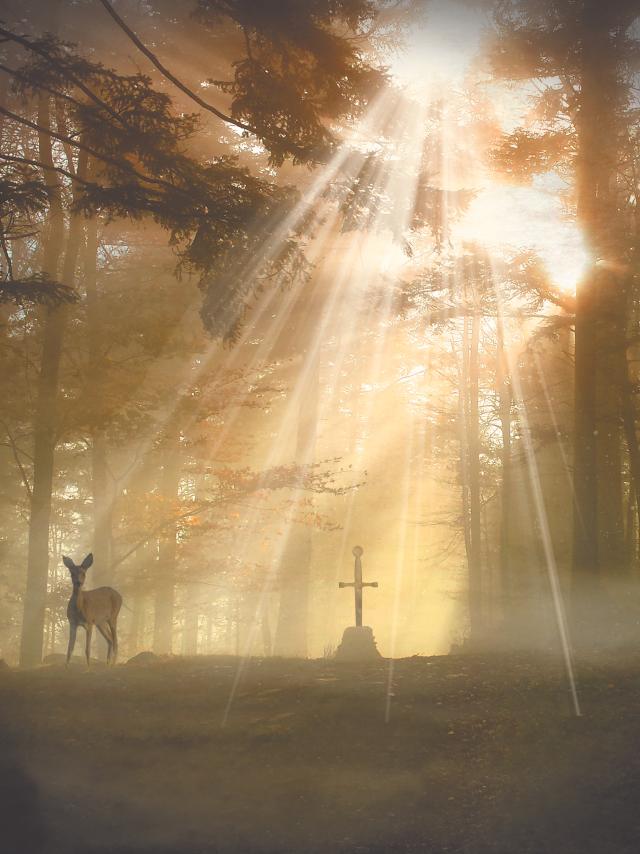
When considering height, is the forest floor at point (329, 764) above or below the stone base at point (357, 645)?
below

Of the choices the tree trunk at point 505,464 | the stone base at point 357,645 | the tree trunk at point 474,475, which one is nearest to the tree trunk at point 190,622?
the tree trunk at point 474,475

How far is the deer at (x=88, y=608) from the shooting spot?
13172mm

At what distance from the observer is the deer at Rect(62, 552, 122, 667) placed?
→ 519 inches

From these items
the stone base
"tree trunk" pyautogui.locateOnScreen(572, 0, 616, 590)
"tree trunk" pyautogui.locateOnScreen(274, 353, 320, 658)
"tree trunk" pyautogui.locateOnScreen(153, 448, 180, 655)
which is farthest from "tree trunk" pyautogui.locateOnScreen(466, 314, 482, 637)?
the stone base

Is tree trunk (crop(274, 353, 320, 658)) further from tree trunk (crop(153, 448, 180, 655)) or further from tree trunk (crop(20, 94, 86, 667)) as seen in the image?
tree trunk (crop(20, 94, 86, 667))

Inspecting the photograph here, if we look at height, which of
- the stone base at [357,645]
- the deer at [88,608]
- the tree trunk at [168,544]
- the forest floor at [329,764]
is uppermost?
the tree trunk at [168,544]

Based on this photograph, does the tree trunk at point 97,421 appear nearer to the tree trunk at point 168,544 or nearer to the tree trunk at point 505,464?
the tree trunk at point 168,544

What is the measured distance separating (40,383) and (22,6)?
25.6 ft

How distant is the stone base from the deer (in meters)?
4.09

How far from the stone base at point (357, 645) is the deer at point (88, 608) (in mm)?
4088

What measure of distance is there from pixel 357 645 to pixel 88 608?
4.77 metres

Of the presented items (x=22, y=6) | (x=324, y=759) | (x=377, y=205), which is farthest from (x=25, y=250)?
(x=324, y=759)

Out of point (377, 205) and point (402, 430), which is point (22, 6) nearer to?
point (377, 205)

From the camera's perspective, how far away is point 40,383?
16828 millimetres
